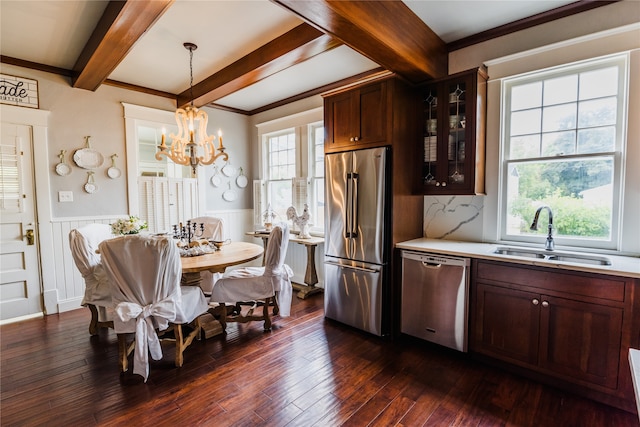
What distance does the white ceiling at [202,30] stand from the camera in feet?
7.81

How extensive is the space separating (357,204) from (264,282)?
3.88ft

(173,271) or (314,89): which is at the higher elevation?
(314,89)

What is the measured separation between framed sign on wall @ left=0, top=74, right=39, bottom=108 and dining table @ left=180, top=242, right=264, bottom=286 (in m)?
2.64

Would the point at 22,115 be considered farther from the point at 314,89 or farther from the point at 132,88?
the point at 314,89

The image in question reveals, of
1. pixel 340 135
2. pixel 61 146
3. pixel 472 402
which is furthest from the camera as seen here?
pixel 61 146

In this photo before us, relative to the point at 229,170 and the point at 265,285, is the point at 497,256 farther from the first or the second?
the point at 229,170

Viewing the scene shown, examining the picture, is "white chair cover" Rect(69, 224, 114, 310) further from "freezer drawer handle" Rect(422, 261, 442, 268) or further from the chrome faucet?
the chrome faucet

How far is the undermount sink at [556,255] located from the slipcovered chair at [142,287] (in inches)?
102

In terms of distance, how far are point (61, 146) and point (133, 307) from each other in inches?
103

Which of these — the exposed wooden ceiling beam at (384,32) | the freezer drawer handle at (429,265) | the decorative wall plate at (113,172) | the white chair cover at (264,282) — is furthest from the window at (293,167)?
the decorative wall plate at (113,172)

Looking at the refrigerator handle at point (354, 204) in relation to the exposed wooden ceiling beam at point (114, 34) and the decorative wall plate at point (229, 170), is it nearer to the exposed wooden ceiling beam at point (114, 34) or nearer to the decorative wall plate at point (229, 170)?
the exposed wooden ceiling beam at point (114, 34)

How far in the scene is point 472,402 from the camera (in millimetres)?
1996

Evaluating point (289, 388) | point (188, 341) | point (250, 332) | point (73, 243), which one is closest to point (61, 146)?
point (73, 243)

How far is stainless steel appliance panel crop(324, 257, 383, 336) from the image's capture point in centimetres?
287
